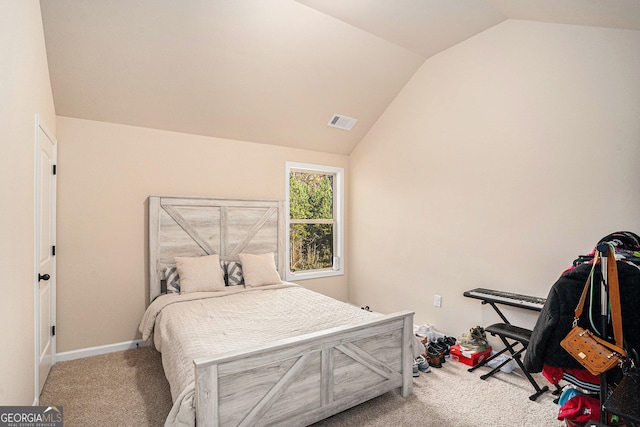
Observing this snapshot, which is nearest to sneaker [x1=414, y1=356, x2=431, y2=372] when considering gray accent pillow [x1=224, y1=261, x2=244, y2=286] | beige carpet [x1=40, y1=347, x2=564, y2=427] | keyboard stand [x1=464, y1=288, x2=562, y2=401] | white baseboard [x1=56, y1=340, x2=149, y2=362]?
beige carpet [x1=40, y1=347, x2=564, y2=427]

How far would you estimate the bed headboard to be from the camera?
140 inches

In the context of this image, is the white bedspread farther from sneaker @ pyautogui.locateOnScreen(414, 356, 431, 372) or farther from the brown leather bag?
the brown leather bag

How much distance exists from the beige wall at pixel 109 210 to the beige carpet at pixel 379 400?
0.44 m

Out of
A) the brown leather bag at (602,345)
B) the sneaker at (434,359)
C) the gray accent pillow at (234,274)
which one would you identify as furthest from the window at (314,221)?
the brown leather bag at (602,345)

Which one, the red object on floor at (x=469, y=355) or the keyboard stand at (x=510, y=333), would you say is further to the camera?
the red object on floor at (x=469, y=355)

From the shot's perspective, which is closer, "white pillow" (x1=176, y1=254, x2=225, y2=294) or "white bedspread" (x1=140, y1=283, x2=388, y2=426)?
"white bedspread" (x1=140, y1=283, x2=388, y2=426)

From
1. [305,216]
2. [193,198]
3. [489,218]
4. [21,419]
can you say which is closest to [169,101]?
[193,198]

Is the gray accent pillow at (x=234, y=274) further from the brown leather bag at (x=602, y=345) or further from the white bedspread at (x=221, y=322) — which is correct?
the brown leather bag at (x=602, y=345)

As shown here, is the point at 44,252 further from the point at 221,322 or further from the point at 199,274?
the point at 221,322

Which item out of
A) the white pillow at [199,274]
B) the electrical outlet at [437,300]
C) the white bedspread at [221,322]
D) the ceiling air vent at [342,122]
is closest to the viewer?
the white bedspread at [221,322]

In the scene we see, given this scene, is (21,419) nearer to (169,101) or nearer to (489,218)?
(169,101)

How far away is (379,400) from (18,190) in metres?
2.64

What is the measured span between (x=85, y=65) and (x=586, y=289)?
3.79 m

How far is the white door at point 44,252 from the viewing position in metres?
2.32
